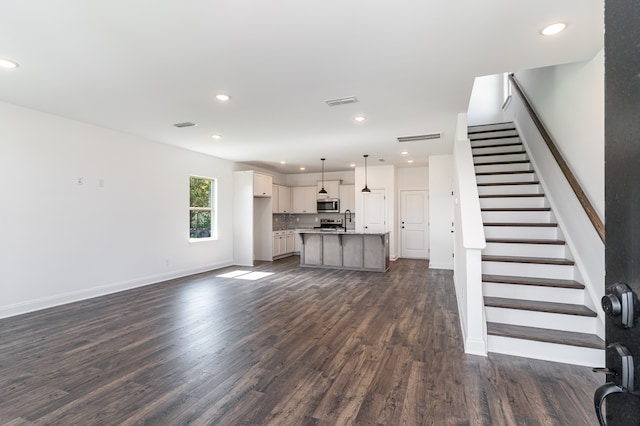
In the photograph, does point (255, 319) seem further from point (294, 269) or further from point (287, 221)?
point (287, 221)

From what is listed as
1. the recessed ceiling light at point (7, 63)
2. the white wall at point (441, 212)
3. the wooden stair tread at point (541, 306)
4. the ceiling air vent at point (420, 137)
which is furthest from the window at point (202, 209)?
the wooden stair tread at point (541, 306)

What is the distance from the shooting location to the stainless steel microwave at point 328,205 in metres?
9.77

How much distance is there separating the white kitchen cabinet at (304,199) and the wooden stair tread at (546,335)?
24.6 feet

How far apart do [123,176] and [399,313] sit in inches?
199

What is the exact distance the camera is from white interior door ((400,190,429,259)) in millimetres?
8733

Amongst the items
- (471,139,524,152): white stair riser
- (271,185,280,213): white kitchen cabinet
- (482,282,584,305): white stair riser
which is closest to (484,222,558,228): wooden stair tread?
(482,282,584,305): white stair riser

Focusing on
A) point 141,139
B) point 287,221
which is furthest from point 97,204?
point 287,221

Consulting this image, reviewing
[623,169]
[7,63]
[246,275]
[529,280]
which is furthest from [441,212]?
[7,63]

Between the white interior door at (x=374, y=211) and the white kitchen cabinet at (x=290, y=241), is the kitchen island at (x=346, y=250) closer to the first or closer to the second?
the white interior door at (x=374, y=211)

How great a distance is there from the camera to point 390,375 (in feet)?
8.24

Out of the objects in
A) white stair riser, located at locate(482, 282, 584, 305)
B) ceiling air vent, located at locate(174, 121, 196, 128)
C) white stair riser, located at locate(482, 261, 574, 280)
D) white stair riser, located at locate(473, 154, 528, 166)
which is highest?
ceiling air vent, located at locate(174, 121, 196, 128)

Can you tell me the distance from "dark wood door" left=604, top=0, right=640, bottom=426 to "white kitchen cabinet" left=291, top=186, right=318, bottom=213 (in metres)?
9.41

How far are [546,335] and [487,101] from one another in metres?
6.28

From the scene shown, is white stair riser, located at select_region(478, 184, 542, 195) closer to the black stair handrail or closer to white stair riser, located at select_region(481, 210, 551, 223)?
white stair riser, located at select_region(481, 210, 551, 223)
